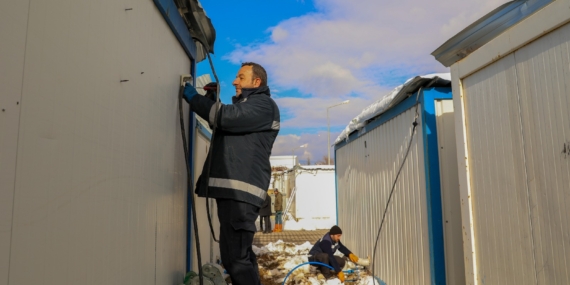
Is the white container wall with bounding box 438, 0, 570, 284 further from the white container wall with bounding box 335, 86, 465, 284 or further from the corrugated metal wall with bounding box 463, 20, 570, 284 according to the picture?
the white container wall with bounding box 335, 86, 465, 284

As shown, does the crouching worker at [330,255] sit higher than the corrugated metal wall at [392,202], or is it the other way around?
the corrugated metal wall at [392,202]

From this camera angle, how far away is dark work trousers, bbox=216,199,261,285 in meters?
2.44

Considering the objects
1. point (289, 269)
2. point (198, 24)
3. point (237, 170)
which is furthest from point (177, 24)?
point (289, 269)

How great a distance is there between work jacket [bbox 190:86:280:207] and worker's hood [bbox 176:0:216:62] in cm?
64

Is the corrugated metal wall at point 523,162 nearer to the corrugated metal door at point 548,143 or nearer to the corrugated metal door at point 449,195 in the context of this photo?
the corrugated metal door at point 548,143

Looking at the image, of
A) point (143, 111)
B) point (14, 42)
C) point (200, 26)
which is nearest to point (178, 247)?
point (143, 111)

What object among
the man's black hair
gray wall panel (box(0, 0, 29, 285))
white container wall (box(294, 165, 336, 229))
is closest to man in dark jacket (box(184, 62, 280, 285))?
the man's black hair

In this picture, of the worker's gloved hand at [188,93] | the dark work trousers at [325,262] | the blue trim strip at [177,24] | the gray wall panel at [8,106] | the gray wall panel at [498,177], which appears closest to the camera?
the gray wall panel at [8,106]

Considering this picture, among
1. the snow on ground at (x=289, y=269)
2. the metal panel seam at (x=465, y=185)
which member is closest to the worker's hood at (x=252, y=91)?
the metal panel seam at (x=465, y=185)

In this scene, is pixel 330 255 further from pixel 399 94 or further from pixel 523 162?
pixel 523 162

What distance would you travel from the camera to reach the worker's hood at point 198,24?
2709 millimetres

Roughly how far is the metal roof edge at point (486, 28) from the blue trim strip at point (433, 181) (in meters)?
0.45

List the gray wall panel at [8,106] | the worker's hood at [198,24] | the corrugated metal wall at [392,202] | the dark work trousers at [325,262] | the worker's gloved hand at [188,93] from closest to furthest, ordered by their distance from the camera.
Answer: the gray wall panel at [8,106]
the worker's gloved hand at [188,93]
the worker's hood at [198,24]
the corrugated metal wall at [392,202]
the dark work trousers at [325,262]

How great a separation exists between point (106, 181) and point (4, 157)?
56cm
